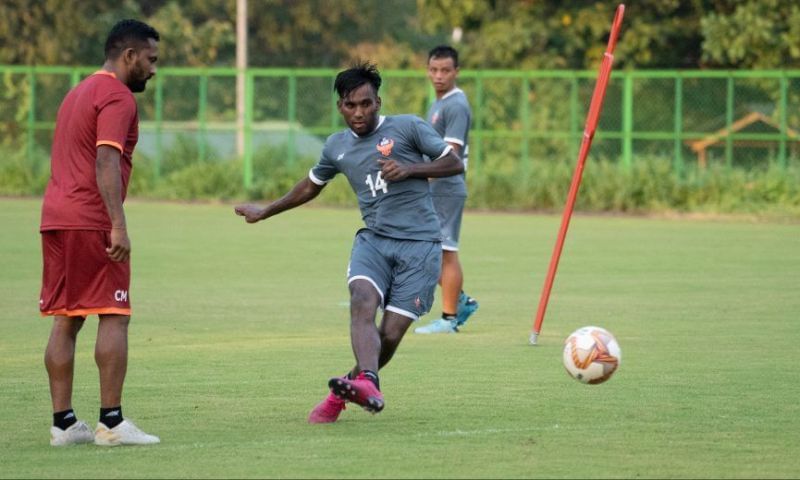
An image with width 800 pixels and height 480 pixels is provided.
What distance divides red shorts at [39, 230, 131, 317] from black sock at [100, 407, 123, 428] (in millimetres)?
476

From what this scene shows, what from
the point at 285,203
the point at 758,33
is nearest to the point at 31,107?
the point at 758,33

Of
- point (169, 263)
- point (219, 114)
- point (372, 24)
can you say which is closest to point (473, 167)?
point (219, 114)

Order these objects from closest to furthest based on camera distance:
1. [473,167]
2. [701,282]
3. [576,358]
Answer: [576,358] → [701,282] → [473,167]

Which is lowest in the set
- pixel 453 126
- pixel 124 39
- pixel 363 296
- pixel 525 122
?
pixel 525 122

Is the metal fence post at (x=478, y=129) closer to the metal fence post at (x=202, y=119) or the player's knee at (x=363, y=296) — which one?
the metal fence post at (x=202, y=119)

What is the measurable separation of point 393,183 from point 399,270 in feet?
1.59

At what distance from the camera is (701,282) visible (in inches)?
687

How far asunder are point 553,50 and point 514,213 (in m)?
8.43

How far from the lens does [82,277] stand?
7832mm

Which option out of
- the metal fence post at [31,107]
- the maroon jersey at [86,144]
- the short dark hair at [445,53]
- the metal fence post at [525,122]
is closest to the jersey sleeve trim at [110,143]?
the maroon jersey at [86,144]

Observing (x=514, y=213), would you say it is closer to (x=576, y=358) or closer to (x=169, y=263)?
(x=169, y=263)

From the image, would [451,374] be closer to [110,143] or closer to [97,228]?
[97,228]

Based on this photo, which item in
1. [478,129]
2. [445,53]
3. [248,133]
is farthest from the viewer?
[248,133]

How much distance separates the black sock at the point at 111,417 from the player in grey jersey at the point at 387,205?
1.15m
